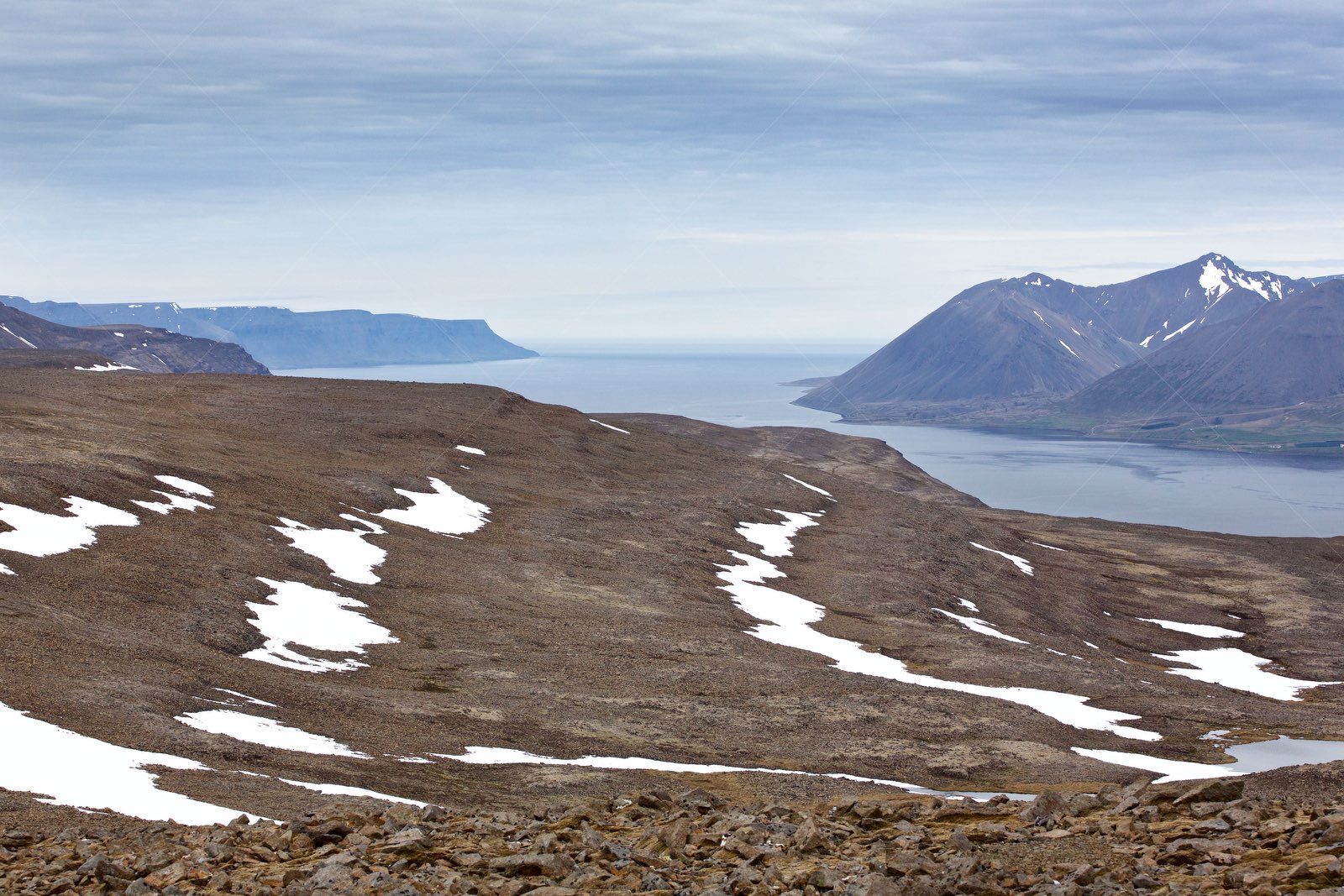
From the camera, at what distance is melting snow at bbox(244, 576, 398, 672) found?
36906 millimetres

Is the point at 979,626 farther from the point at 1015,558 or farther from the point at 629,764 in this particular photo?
the point at 629,764

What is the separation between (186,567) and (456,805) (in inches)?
958

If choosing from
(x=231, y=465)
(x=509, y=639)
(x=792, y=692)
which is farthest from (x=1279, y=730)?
(x=231, y=465)

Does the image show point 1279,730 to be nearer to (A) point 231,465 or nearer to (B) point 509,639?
(B) point 509,639

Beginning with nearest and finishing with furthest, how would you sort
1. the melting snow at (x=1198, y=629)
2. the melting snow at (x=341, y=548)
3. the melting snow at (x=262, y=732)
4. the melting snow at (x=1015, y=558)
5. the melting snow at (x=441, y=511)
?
the melting snow at (x=262, y=732) → the melting snow at (x=341, y=548) → the melting snow at (x=441, y=511) → the melting snow at (x=1198, y=629) → the melting snow at (x=1015, y=558)

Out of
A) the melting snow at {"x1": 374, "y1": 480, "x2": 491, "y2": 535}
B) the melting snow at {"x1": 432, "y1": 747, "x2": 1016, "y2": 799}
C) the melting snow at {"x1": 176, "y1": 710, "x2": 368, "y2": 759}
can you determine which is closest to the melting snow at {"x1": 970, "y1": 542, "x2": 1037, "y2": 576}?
the melting snow at {"x1": 374, "y1": 480, "x2": 491, "y2": 535}

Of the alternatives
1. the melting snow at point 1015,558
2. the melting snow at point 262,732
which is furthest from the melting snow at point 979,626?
the melting snow at point 262,732

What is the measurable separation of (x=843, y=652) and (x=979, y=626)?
59.9 ft

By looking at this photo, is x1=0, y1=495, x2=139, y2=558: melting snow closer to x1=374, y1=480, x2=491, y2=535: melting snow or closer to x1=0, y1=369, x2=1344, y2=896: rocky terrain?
x1=0, y1=369, x2=1344, y2=896: rocky terrain

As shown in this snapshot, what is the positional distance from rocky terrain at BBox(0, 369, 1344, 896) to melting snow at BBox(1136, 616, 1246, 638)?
43.1 inches

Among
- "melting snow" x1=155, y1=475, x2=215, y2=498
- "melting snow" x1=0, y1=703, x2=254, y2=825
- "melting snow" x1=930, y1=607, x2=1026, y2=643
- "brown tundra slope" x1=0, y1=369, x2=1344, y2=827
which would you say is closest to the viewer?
"melting snow" x1=0, y1=703, x2=254, y2=825

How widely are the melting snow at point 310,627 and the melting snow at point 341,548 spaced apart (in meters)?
4.02

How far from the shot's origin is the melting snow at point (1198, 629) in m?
78.9

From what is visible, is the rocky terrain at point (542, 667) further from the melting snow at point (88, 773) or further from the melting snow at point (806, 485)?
the melting snow at point (806, 485)
